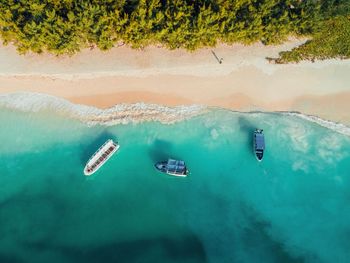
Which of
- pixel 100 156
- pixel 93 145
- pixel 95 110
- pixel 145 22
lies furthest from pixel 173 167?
pixel 145 22

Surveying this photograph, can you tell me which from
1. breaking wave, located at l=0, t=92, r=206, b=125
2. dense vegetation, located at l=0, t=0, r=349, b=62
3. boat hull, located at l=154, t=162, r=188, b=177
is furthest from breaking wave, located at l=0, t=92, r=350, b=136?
dense vegetation, located at l=0, t=0, r=349, b=62

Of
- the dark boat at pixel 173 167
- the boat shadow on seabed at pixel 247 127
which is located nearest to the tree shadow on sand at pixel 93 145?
the dark boat at pixel 173 167

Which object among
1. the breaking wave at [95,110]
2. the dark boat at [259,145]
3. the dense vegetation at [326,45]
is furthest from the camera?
the dense vegetation at [326,45]

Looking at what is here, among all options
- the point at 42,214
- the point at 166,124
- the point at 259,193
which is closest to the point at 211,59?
the point at 166,124

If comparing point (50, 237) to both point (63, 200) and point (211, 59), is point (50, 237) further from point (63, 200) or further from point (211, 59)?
point (211, 59)

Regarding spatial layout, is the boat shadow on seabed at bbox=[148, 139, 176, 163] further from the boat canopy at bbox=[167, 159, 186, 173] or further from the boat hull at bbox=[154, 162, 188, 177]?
the boat canopy at bbox=[167, 159, 186, 173]

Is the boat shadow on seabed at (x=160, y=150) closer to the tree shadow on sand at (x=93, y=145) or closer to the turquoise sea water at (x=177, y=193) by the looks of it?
the turquoise sea water at (x=177, y=193)
